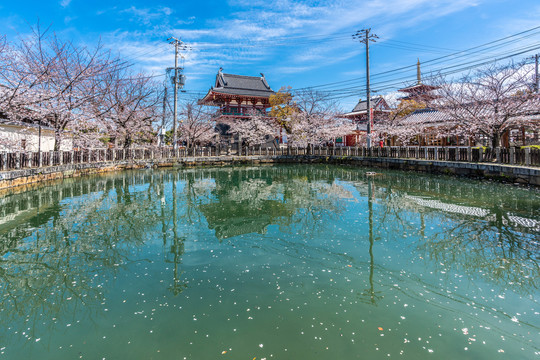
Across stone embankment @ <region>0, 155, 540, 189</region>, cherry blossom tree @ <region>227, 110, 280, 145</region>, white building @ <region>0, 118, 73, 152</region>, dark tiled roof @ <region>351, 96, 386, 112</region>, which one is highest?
dark tiled roof @ <region>351, 96, 386, 112</region>

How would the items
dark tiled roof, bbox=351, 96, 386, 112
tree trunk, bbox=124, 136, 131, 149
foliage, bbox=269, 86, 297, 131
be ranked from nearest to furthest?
1. tree trunk, bbox=124, 136, 131, 149
2. foliage, bbox=269, 86, 297, 131
3. dark tiled roof, bbox=351, 96, 386, 112

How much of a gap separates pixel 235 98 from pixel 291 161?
11328 millimetres

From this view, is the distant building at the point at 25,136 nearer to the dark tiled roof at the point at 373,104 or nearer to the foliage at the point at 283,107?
the foliage at the point at 283,107

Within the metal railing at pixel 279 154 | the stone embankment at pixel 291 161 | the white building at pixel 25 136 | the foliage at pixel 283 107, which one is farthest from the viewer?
the foliage at pixel 283 107

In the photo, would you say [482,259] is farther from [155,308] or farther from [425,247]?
[155,308]

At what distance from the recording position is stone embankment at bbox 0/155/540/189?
43.2 ft

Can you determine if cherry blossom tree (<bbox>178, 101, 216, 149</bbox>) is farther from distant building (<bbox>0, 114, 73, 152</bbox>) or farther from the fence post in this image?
the fence post

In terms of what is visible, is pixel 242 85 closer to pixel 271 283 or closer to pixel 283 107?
pixel 283 107

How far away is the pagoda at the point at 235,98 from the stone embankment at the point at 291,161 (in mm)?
7876

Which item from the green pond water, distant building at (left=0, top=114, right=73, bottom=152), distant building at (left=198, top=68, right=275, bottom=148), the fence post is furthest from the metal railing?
the green pond water

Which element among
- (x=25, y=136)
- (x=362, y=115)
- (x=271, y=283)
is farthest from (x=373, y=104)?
(x=271, y=283)

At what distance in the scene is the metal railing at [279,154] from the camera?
13750 mm

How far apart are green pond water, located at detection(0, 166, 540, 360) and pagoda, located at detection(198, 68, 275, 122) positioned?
1104 inches

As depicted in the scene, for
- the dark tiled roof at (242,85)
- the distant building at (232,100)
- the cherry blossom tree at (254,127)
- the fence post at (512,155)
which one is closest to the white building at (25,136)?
the cherry blossom tree at (254,127)
